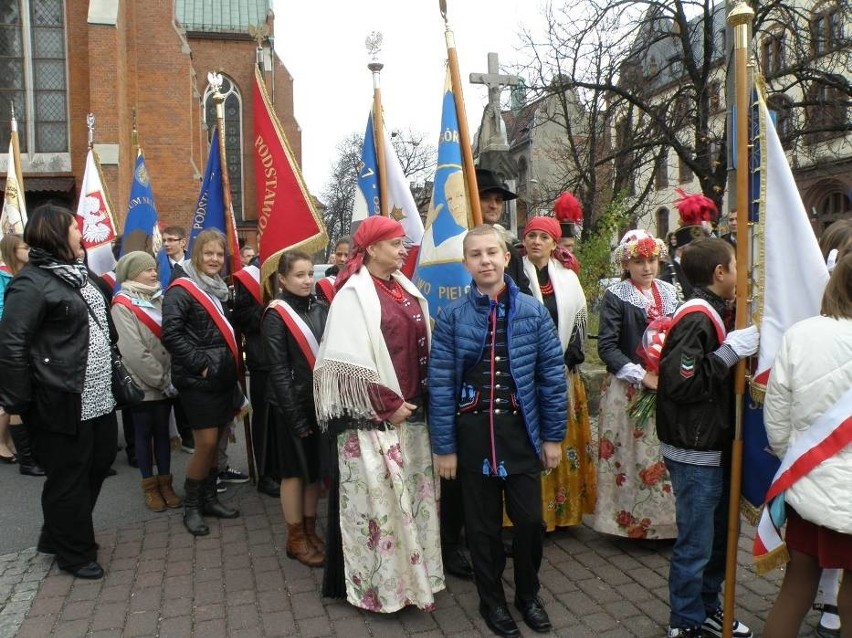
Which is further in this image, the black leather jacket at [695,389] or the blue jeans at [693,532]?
the blue jeans at [693,532]

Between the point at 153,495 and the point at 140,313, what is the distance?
135 cm

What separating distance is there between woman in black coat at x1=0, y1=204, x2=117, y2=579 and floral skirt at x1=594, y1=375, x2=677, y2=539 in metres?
3.03

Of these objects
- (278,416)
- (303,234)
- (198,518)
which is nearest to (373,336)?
(278,416)

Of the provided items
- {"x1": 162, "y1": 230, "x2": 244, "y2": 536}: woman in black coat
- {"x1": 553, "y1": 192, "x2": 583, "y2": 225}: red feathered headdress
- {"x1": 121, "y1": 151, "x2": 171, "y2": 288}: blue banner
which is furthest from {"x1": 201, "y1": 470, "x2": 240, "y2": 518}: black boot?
{"x1": 121, "y1": 151, "x2": 171, "y2": 288}: blue banner

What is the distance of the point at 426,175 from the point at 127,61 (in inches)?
824

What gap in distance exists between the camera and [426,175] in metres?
38.2

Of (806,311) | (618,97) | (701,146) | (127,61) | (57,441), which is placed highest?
(127,61)

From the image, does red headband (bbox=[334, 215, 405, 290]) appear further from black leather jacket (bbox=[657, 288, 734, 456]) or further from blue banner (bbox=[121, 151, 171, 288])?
blue banner (bbox=[121, 151, 171, 288])

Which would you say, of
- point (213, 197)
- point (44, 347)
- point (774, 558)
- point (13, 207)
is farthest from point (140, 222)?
point (774, 558)

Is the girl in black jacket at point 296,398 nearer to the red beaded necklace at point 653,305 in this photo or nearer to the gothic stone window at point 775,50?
the red beaded necklace at point 653,305

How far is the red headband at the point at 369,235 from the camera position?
3553mm

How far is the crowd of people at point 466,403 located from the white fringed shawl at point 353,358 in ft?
0.03

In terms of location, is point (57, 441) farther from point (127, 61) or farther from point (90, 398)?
point (127, 61)

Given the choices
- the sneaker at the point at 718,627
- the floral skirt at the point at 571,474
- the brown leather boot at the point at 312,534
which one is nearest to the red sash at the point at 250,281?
the brown leather boot at the point at 312,534
